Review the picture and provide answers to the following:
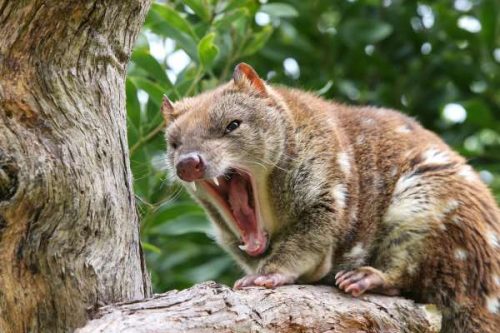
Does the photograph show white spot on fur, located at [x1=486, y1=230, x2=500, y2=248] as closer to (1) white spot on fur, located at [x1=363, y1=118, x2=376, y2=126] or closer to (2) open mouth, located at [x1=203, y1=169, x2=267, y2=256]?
(1) white spot on fur, located at [x1=363, y1=118, x2=376, y2=126]

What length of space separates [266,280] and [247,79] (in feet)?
4.49

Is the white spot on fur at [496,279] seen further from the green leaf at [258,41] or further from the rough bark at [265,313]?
the green leaf at [258,41]

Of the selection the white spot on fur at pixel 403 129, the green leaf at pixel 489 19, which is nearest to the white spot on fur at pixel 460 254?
the white spot on fur at pixel 403 129

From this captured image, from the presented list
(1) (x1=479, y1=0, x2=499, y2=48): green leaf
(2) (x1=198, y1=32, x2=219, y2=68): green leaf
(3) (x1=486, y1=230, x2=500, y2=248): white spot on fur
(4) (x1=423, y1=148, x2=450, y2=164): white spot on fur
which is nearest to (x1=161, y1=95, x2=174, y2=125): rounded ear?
(2) (x1=198, y1=32, x2=219, y2=68): green leaf

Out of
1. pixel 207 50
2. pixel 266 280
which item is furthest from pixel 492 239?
pixel 207 50

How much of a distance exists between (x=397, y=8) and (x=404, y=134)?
2.49 metres

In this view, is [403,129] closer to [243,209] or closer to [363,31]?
[243,209]

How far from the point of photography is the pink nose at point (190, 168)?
4547mm

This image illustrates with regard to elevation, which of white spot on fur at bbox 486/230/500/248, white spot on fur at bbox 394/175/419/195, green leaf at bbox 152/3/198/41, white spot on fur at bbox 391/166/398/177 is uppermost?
green leaf at bbox 152/3/198/41

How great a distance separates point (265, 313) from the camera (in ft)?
12.7

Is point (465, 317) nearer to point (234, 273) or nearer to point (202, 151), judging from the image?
point (202, 151)

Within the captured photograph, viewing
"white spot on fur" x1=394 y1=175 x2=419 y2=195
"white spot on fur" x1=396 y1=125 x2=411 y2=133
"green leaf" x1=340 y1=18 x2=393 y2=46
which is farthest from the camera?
"green leaf" x1=340 y1=18 x2=393 y2=46

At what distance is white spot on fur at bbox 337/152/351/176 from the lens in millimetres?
5020

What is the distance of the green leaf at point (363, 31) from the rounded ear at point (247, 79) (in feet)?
6.37
